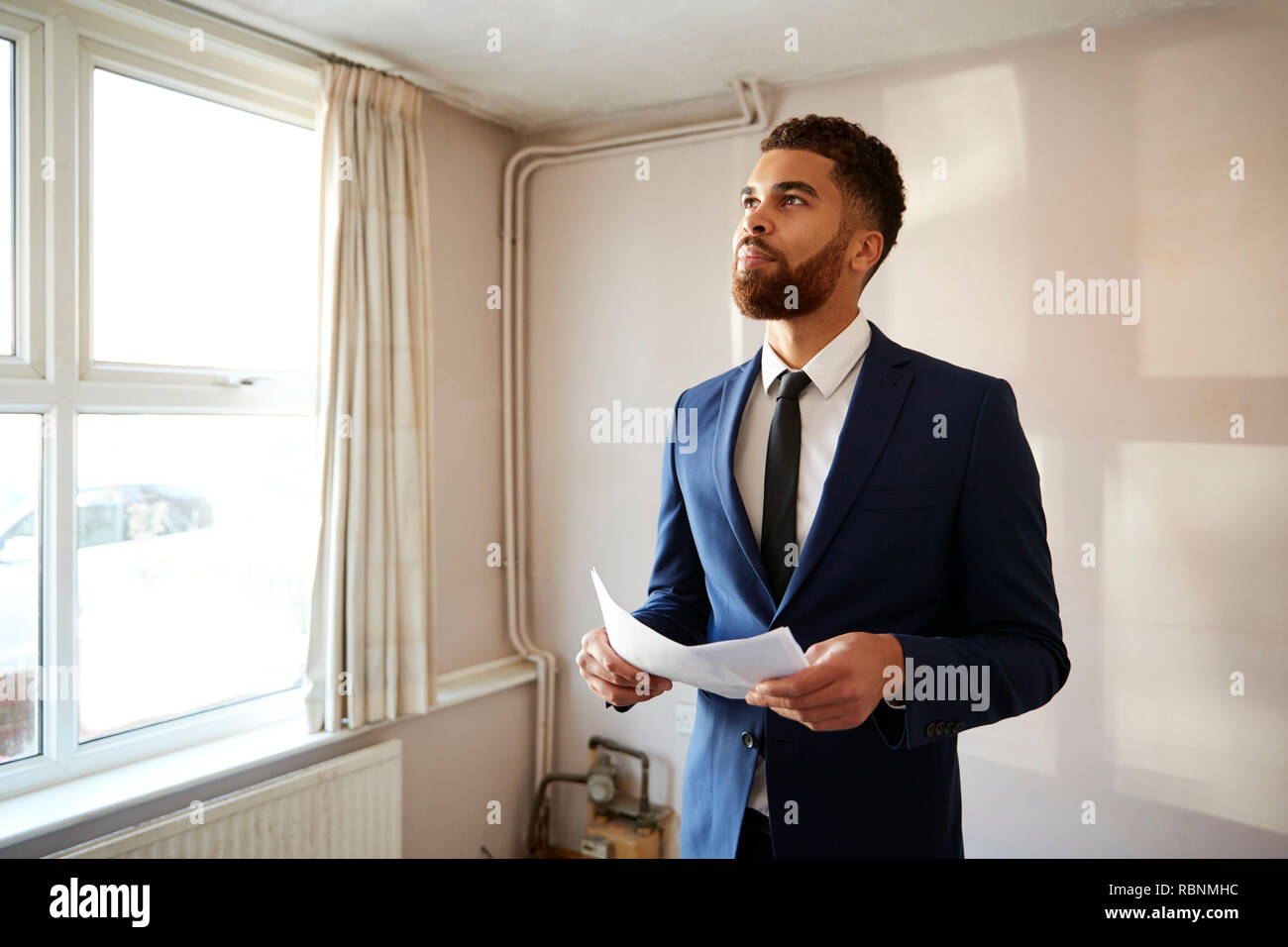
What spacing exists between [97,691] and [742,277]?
6.46 feet

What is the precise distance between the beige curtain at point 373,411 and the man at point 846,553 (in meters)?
1.37

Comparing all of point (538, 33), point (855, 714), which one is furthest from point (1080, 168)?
point (855, 714)

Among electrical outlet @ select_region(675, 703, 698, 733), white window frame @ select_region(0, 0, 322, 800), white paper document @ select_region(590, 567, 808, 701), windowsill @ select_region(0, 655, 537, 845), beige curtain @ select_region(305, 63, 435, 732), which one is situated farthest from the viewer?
electrical outlet @ select_region(675, 703, 698, 733)

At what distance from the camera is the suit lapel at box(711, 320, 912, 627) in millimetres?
1256

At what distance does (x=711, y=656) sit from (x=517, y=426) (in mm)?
2434

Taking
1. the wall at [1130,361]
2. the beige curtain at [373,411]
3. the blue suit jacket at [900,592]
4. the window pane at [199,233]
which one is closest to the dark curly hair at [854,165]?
the blue suit jacket at [900,592]

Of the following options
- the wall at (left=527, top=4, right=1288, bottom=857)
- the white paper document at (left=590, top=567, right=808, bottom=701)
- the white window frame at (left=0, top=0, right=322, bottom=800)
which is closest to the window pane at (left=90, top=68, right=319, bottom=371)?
the white window frame at (left=0, top=0, right=322, bottom=800)

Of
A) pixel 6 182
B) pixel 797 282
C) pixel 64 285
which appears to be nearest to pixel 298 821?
pixel 64 285

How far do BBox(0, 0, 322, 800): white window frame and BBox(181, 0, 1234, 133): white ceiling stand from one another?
215 mm

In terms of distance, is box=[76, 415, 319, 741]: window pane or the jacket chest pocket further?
box=[76, 415, 319, 741]: window pane

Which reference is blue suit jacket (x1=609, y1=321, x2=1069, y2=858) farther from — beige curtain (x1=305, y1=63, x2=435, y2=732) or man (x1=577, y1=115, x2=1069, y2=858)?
beige curtain (x1=305, y1=63, x2=435, y2=732)

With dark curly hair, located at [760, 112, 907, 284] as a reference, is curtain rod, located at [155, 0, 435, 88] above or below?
above

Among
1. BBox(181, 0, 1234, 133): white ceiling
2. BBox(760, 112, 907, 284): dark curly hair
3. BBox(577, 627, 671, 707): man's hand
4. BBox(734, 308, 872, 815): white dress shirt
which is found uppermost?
BBox(181, 0, 1234, 133): white ceiling
